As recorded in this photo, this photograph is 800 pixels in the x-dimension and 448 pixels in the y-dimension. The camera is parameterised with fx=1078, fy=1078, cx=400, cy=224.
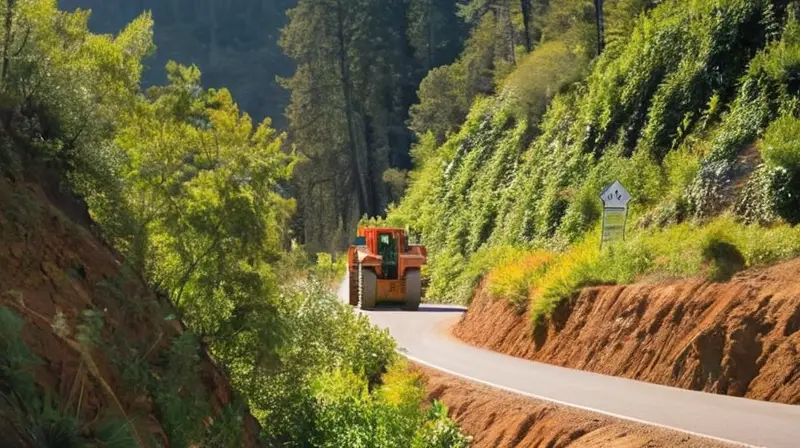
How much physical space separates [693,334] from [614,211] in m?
6.34

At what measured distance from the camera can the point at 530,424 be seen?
15945 mm

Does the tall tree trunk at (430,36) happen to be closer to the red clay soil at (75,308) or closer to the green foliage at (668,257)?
the green foliage at (668,257)

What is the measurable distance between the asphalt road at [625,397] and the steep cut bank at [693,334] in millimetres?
362

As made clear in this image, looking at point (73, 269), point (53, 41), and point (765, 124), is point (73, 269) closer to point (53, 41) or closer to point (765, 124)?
point (53, 41)

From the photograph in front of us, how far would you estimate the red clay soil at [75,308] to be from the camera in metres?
10.1

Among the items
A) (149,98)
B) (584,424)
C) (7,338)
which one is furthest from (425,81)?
(7,338)

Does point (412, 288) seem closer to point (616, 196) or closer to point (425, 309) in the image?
point (425, 309)

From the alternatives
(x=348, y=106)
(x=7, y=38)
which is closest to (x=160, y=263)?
(x=7, y=38)

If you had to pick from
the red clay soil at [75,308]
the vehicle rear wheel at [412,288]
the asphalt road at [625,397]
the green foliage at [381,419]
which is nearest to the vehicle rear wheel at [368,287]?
the vehicle rear wheel at [412,288]

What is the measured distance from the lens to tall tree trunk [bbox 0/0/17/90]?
14797 mm

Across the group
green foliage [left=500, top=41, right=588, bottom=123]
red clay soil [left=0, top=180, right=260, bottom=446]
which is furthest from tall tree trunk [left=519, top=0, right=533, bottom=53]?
red clay soil [left=0, top=180, right=260, bottom=446]

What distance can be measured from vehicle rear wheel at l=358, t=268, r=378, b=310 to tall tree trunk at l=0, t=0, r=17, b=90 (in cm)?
1778

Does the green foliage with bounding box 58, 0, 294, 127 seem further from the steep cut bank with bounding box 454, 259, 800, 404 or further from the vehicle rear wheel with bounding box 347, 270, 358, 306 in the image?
the steep cut bank with bounding box 454, 259, 800, 404

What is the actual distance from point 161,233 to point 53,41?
11.8 ft
